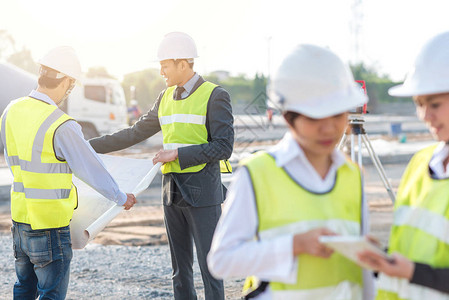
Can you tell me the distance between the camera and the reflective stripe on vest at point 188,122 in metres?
3.81

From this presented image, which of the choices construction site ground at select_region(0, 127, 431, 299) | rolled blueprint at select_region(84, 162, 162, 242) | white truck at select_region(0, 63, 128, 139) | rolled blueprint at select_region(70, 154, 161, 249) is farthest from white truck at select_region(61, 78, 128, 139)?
rolled blueprint at select_region(84, 162, 162, 242)

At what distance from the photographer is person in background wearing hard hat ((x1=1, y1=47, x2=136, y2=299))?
3.21 metres

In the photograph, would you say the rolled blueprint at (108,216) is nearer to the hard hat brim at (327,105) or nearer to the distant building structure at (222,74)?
the hard hat brim at (327,105)

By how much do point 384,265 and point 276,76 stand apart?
25.3 inches

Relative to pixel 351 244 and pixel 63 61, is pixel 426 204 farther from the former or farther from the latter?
pixel 63 61

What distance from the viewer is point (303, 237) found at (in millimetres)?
1709

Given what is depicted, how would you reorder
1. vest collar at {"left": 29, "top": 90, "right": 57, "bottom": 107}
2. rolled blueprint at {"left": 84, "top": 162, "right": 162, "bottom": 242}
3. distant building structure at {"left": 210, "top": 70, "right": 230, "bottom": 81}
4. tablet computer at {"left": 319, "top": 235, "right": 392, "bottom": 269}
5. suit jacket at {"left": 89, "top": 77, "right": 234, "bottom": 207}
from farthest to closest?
distant building structure at {"left": 210, "top": 70, "right": 230, "bottom": 81}, suit jacket at {"left": 89, "top": 77, "right": 234, "bottom": 207}, rolled blueprint at {"left": 84, "top": 162, "right": 162, "bottom": 242}, vest collar at {"left": 29, "top": 90, "right": 57, "bottom": 107}, tablet computer at {"left": 319, "top": 235, "right": 392, "bottom": 269}

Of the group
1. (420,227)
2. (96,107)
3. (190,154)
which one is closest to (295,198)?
(420,227)

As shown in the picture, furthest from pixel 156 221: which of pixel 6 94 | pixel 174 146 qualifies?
pixel 6 94

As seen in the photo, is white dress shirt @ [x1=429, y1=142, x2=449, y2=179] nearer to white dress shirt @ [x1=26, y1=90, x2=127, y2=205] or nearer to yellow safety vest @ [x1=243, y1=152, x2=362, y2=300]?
yellow safety vest @ [x1=243, y1=152, x2=362, y2=300]

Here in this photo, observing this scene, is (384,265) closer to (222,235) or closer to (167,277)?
(222,235)

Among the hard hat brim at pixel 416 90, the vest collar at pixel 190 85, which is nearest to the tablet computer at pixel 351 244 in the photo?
the hard hat brim at pixel 416 90

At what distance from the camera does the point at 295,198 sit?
1790mm

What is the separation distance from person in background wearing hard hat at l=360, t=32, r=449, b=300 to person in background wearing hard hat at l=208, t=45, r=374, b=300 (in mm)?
198
